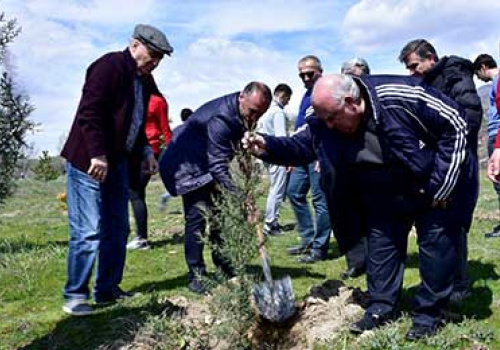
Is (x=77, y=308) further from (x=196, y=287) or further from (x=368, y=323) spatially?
(x=368, y=323)

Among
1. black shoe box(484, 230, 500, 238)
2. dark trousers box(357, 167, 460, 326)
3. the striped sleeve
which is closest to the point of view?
the striped sleeve

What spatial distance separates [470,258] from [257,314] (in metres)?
3.50

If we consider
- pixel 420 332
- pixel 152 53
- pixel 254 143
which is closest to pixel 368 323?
pixel 420 332

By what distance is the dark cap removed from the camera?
616cm

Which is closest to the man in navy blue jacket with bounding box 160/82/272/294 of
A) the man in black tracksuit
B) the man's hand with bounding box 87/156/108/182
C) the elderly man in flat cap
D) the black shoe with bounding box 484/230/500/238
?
the elderly man in flat cap

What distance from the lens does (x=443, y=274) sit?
542 centimetres

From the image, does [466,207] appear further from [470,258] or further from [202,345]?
[470,258]

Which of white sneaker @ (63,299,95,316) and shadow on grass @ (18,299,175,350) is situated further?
white sneaker @ (63,299,95,316)

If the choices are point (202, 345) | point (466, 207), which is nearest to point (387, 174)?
point (466, 207)

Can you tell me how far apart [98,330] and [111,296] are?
89cm

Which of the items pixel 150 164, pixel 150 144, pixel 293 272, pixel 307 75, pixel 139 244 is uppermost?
pixel 307 75

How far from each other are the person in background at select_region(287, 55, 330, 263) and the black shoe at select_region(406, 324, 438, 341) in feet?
8.69

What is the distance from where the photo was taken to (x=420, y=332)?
210 inches

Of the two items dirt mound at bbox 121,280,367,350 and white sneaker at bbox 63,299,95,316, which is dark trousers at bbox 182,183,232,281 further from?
white sneaker at bbox 63,299,95,316
